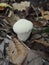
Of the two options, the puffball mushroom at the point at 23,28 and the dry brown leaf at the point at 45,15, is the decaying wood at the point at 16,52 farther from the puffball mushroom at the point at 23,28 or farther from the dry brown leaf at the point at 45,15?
the dry brown leaf at the point at 45,15

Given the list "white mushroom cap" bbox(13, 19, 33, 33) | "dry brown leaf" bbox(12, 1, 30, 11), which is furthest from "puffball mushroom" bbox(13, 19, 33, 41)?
"dry brown leaf" bbox(12, 1, 30, 11)

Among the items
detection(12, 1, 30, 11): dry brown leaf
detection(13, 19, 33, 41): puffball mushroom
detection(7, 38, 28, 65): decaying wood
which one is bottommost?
detection(12, 1, 30, 11): dry brown leaf

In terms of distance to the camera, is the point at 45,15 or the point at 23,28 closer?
the point at 23,28

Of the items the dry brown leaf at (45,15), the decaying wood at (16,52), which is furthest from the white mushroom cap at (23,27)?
the dry brown leaf at (45,15)

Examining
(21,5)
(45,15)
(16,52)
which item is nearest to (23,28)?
(16,52)

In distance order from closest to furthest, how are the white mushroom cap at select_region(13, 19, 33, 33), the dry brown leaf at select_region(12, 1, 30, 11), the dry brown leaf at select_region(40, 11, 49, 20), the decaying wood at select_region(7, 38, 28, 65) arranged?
the decaying wood at select_region(7, 38, 28, 65), the white mushroom cap at select_region(13, 19, 33, 33), the dry brown leaf at select_region(40, 11, 49, 20), the dry brown leaf at select_region(12, 1, 30, 11)

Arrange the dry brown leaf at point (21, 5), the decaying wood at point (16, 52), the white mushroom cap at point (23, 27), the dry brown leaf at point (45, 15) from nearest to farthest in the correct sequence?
the decaying wood at point (16, 52)
the white mushroom cap at point (23, 27)
the dry brown leaf at point (45, 15)
the dry brown leaf at point (21, 5)

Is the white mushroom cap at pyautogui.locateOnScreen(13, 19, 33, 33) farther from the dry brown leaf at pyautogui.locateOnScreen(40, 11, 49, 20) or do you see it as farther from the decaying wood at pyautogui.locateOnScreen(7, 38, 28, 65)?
the dry brown leaf at pyautogui.locateOnScreen(40, 11, 49, 20)

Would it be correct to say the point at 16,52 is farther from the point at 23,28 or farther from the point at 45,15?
the point at 45,15

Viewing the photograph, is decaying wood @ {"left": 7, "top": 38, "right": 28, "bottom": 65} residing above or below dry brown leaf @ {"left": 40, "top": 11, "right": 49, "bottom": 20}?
above

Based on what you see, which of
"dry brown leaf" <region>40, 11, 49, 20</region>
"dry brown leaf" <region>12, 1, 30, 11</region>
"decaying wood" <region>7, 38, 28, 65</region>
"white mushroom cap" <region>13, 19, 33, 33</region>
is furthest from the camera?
"dry brown leaf" <region>12, 1, 30, 11</region>

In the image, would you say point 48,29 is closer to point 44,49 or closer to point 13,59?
point 44,49

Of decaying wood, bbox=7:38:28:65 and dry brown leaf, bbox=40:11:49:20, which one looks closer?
decaying wood, bbox=7:38:28:65
